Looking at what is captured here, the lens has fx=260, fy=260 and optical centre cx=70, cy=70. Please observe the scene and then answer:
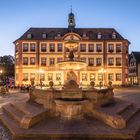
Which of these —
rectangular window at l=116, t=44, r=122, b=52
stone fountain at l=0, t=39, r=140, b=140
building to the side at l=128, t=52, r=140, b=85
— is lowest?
stone fountain at l=0, t=39, r=140, b=140

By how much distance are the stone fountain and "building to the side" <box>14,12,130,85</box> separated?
34731 millimetres

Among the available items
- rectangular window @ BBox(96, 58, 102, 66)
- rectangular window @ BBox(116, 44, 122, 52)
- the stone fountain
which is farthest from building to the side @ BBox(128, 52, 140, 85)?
the stone fountain

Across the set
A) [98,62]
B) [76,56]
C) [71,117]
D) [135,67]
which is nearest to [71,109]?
[71,117]

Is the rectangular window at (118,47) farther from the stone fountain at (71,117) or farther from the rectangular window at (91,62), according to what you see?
the stone fountain at (71,117)

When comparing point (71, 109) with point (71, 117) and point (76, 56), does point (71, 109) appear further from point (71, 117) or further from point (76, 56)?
point (76, 56)

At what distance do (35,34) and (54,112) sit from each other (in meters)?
41.7

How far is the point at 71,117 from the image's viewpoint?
42.0 ft

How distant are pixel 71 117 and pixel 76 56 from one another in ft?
132

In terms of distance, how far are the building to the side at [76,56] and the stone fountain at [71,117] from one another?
114ft

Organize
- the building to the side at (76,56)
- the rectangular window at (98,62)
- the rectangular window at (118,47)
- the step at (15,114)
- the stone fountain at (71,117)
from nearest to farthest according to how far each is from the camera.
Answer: the stone fountain at (71,117)
the step at (15,114)
the building to the side at (76,56)
the rectangular window at (98,62)
the rectangular window at (118,47)

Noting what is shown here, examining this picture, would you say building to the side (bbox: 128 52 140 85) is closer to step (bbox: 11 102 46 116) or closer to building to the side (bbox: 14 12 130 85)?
building to the side (bbox: 14 12 130 85)

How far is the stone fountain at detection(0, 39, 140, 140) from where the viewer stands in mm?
10445

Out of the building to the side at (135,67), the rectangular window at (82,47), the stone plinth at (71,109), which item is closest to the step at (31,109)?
the stone plinth at (71,109)

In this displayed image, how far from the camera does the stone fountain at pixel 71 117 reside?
1045cm
